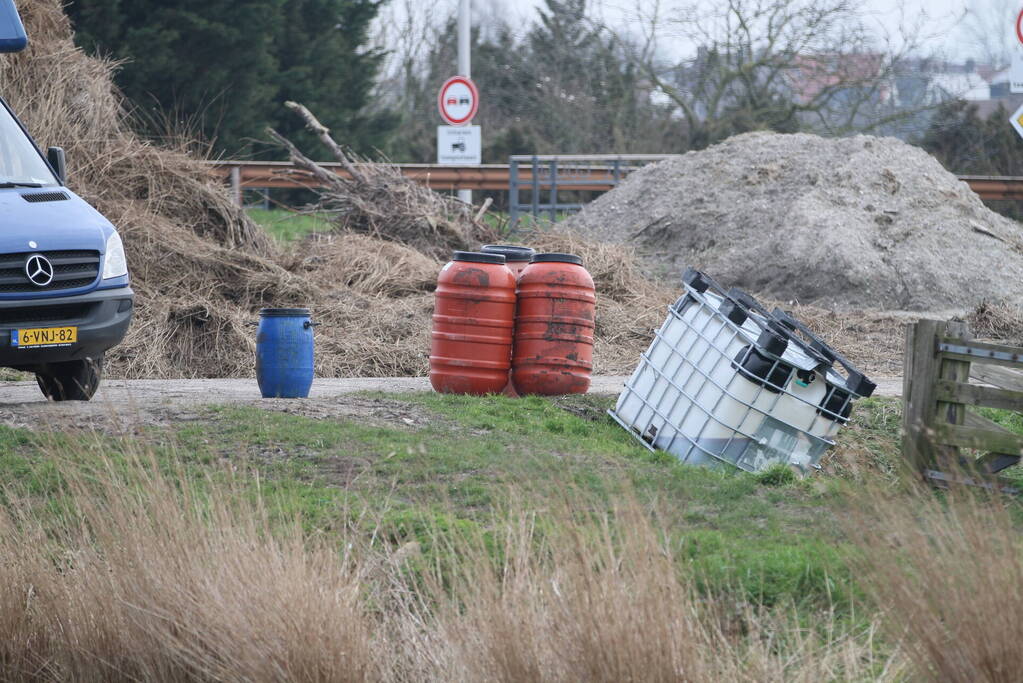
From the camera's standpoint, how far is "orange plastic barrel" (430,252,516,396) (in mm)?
10320

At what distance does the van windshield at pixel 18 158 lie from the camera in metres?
9.84

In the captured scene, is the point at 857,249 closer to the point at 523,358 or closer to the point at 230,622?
the point at 523,358

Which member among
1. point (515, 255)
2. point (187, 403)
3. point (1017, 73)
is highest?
point (1017, 73)

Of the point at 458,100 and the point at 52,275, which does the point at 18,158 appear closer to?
the point at 52,275

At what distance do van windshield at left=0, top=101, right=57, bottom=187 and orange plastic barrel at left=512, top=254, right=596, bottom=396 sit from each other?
358 cm

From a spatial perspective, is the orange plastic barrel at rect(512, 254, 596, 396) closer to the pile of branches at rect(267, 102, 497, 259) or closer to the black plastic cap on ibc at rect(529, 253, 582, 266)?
the black plastic cap on ibc at rect(529, 253, 582, 266)

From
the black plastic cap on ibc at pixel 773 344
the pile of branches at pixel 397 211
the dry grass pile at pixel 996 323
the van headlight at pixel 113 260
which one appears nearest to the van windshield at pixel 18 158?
the van headlight at pixel 113 260

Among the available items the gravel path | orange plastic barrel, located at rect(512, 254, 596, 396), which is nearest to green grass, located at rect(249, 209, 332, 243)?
the gravel path

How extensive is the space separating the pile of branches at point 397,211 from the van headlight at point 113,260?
351 inches

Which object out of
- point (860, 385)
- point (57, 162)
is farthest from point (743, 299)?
point (57, 162)

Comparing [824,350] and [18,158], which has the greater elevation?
[18,158]

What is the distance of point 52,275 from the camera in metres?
9.02

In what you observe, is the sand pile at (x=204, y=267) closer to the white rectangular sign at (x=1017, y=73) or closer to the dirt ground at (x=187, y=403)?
the dirt ground at (x=187, y=403)

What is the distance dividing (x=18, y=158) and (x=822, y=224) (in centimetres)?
1232
